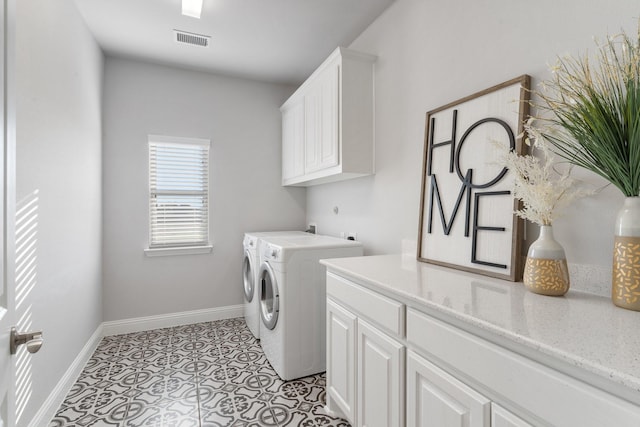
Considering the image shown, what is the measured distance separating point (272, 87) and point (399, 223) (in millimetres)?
2486

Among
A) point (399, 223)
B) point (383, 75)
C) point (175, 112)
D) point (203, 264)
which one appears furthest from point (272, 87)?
point (399, 223)

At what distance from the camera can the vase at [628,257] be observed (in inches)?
35.5

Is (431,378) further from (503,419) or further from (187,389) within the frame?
(187,389)

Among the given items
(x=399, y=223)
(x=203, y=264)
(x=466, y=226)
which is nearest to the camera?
(x=466, y=226)

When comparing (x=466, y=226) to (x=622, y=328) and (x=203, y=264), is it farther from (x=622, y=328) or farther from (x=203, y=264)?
(x=203, y=264)

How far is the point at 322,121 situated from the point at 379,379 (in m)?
1.99

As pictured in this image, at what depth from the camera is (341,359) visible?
1.68m

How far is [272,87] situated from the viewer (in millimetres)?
3746

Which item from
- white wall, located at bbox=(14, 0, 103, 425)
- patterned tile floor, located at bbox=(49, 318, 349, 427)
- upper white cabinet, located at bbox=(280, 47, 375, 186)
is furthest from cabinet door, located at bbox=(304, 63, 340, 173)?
white wall, located at bbox=(14, 0, 103, 425)

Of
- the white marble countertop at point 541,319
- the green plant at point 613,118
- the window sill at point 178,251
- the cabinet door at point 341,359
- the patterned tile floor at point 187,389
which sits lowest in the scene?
the patterned tile floor at point 187,389

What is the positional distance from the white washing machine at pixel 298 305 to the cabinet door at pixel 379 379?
0.81 metres

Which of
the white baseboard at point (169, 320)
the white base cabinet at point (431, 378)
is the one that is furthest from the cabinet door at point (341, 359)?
the white baseboard at point (169, 320)

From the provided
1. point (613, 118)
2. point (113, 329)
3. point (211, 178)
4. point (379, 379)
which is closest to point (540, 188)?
point (613, 118)

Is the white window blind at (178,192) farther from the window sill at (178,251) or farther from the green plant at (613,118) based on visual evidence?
Answer: the green plant at (613,118)
